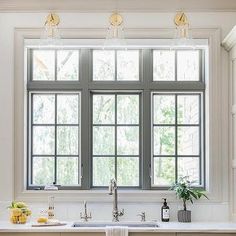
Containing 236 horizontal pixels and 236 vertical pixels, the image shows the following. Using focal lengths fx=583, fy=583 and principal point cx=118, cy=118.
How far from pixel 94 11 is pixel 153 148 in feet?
4.65

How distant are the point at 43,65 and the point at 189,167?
1.73m

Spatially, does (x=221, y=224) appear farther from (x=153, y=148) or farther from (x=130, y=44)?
(x=130, y=44)

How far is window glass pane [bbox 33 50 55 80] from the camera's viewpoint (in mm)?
5652

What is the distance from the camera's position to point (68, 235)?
4.78m

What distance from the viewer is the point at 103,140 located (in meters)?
5.64

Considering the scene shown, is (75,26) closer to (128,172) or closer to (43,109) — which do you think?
(43,109)

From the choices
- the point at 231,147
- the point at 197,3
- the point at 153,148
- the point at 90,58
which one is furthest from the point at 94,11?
the point at 231,147

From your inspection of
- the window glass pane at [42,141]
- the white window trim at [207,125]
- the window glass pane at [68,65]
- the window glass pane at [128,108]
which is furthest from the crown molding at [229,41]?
the window glass pane at [42,141]

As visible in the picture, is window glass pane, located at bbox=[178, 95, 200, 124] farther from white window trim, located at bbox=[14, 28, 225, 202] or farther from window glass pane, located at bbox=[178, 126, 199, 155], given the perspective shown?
white window trim, located at bbox=[14, 28, 225, 202]

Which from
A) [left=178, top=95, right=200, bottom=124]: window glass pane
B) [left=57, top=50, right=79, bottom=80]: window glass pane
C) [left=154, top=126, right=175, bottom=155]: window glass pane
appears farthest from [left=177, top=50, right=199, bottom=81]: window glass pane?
[left=57, top=50, right=79, bottom=80]: window glass pane

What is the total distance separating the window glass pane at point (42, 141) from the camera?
563 centimetres

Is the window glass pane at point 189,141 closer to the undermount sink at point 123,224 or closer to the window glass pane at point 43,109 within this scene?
the undermount sink at point 123,224

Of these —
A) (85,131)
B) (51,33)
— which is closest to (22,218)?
(85,131)

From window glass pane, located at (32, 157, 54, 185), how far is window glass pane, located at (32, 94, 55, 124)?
367 millimetres
